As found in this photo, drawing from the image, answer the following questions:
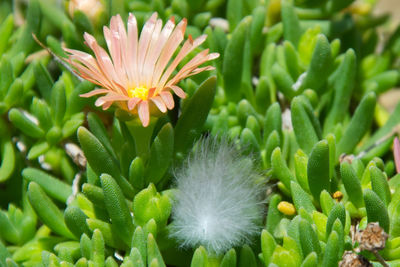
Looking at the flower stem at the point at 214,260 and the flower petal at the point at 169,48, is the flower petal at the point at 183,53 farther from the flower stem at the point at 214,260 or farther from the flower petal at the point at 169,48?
the flower stem at the point at 214,260

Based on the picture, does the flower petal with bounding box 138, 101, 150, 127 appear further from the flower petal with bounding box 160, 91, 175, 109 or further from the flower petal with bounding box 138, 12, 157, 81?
the flower petal with bounding box 138, 12, 157, 81

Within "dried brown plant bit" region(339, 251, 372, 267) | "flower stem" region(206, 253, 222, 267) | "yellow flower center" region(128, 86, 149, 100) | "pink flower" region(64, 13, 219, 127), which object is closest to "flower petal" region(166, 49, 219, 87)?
"pink flower" region(64, 13, 219, 127)

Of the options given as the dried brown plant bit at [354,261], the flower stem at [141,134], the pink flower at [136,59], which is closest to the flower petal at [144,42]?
the pink flower at [136,59]

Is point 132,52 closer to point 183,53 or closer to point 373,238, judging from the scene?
point 183,53

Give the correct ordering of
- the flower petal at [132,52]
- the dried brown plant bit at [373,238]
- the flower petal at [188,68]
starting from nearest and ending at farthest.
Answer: the dried brown plant bit at [373,238] → the flower petal at [188,68] → the flower petal at [132,52]

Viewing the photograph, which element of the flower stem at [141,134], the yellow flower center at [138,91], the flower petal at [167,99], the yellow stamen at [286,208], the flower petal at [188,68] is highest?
the flower petal at [188,68]

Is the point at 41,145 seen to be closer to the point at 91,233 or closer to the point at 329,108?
the point at 91,233

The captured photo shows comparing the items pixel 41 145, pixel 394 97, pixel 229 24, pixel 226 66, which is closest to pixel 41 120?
pixel 41 145
